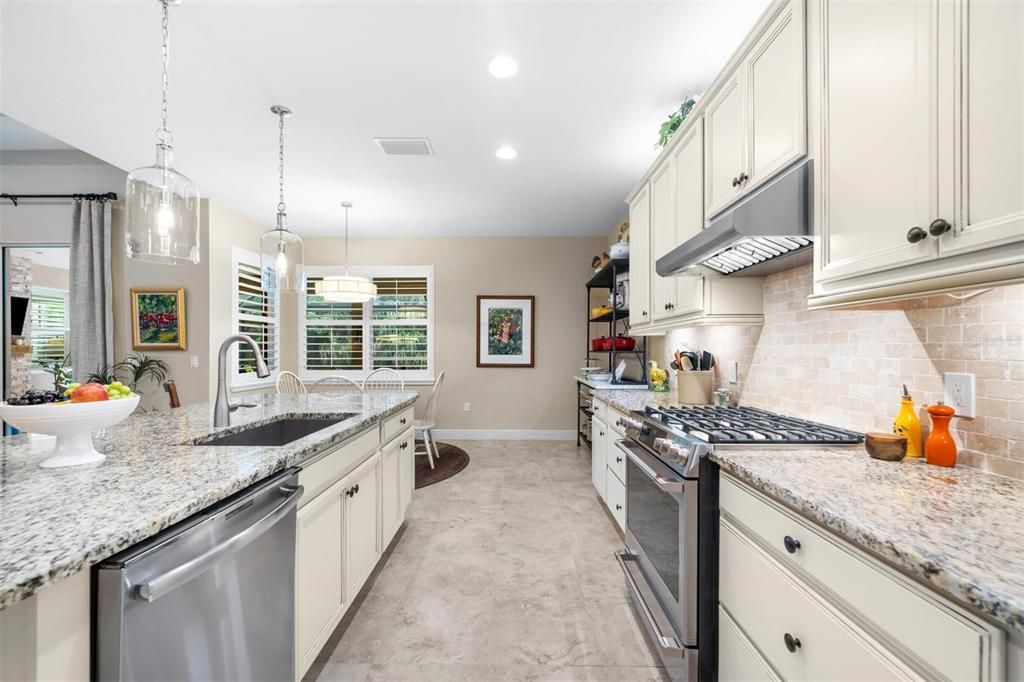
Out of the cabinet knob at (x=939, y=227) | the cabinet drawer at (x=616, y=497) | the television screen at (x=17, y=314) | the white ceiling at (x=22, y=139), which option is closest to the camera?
the cabinet knob at (x=939, y=227)

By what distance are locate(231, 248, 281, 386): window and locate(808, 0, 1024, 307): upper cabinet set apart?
4.72 meters

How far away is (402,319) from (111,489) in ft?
15.8

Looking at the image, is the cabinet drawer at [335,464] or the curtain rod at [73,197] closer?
the cabinet drawer at [335,464]

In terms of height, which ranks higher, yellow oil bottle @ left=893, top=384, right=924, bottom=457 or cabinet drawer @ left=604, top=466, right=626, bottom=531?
yellow oil bottle @ left=893, top=384, right=924, bottom=457

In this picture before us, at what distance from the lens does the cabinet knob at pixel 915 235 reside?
2.96 feet

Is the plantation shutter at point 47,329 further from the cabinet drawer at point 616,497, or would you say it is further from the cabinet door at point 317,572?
the cabinet drawer at point 616,497

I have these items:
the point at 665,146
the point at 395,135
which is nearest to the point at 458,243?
the point at 395,135

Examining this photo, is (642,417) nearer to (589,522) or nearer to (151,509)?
(589,522)

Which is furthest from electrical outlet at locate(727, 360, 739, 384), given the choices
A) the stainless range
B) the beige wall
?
the beige wall

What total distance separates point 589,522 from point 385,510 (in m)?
1.45

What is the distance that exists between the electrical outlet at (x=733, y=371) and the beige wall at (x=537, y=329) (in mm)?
3184

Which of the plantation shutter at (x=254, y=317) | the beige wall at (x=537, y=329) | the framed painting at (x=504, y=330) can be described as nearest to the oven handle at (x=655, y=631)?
the beige wall at (x=537, y=329)

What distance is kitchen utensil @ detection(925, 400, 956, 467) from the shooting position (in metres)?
1.13

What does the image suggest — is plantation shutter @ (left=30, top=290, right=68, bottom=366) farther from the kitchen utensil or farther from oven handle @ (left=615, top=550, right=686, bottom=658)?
the kitchen utensil
